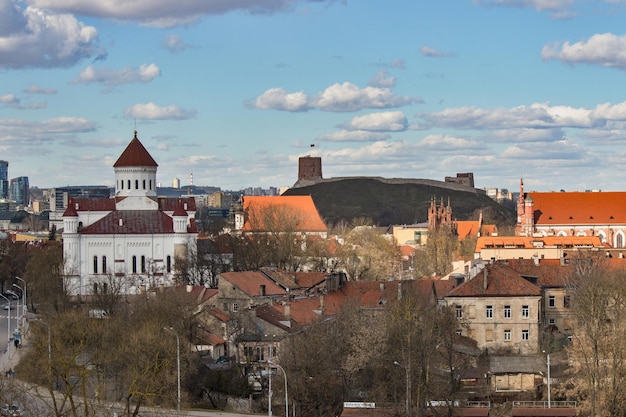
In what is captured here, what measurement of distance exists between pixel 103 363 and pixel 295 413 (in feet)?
42.3

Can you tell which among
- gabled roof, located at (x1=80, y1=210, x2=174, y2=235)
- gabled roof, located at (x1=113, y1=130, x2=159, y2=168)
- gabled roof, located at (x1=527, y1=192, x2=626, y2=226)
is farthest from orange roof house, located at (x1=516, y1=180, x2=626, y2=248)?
gabled roof, located at (x1=80, y1=210, x2=174, y2=235)

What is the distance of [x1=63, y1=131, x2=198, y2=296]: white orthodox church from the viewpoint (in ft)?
422

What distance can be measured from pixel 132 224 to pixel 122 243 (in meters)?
2.39

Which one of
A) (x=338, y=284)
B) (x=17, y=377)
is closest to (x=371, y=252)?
(x=338, y=284)

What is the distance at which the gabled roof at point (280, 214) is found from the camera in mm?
154500

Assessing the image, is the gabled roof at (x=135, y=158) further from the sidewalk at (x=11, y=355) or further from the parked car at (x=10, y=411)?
the parked car at (x=10, y=411)

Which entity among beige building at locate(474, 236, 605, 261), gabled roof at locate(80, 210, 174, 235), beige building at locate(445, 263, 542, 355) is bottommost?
beige building at locate(445, 263, 542, 355)

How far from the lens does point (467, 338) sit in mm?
86125

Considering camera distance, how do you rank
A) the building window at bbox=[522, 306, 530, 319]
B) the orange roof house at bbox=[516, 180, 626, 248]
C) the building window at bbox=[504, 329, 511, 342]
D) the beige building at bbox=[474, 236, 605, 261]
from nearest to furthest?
the building window at bbox=[504, 329, 511, 342]
the building window at bbox=[522, 306, 530, 319]
the beige building at bbox=[474, 236, 605, 261]
the orange roof house at bbox=[516, 180, 626, 248]

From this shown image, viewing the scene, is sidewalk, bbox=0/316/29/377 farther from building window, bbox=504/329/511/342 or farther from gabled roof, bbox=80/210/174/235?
building window, bbox=504/329/511/342

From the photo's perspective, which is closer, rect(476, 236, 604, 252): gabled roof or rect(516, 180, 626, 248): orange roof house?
rect(476, 236, 604, 252): gabled roof

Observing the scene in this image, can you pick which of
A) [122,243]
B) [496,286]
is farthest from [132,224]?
[496,286]

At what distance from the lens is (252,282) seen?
9675 centimetres

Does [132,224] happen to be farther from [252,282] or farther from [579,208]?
[579,208]
